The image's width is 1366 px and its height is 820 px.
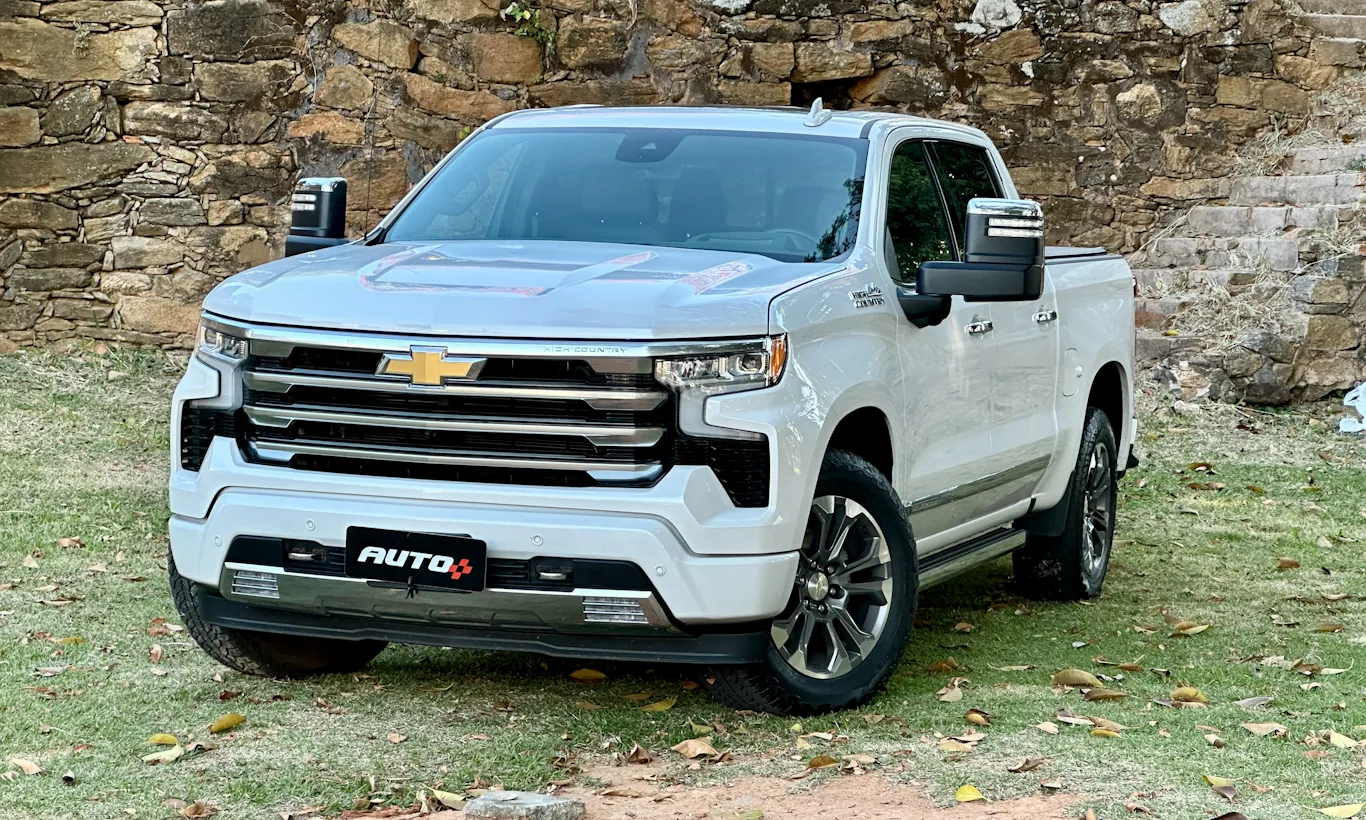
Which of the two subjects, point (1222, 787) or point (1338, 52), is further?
point (1338, 52)

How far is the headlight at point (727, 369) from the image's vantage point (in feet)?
15.8

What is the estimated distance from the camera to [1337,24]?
15.6m

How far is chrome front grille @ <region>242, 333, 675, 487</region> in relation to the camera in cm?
481

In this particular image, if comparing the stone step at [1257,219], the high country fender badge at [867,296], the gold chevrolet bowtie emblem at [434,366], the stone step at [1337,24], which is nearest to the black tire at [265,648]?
the gold chevrolet bowtie emblem at [434,366]

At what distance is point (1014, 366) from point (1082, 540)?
1.19 m

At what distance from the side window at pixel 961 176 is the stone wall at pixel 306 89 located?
6577 mm

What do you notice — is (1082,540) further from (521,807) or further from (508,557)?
(521,807)

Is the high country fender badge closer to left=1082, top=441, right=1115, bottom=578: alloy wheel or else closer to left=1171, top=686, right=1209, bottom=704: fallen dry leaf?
left=1171, top=686, right=1209, bottom=704: fallen dry leaf

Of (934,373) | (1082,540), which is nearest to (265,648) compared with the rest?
(934,373)

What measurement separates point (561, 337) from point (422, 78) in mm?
8809

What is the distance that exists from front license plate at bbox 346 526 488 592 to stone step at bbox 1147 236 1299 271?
34.6ft

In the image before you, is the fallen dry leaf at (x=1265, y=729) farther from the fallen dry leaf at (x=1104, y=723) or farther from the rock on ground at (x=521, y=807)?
the rock on ground at (x=521, y=807)

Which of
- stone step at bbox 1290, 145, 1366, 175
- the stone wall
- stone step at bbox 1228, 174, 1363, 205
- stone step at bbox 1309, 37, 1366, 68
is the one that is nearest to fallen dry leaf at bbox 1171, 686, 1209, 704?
the stone wall

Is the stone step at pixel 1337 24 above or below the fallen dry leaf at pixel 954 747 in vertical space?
above
